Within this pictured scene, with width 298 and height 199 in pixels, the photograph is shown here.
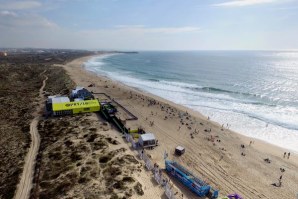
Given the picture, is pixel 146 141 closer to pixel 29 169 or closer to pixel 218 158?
pixel 218 158

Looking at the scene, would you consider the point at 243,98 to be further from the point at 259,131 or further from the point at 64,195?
the point at 64,195

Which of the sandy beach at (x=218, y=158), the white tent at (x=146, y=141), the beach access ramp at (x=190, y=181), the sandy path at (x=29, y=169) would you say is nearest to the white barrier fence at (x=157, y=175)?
the sandy beach at (x=218, y=158)

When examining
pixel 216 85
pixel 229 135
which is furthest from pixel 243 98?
pixel 229 135

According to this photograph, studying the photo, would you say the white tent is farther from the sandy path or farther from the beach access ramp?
the sandy path

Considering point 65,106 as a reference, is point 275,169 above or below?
below

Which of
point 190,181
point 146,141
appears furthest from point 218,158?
point 146,141

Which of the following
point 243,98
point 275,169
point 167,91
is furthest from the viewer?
point 167,91

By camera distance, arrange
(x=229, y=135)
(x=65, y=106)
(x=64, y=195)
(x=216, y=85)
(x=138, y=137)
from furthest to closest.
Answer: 1. (x=216, y=85)
2. (x=65, y=106)
3. (x=229, y=135)
4. (x=138, y=137)
5. (x=64, y=195)

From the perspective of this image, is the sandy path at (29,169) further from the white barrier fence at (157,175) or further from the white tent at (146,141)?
the white tent at (146,141)
